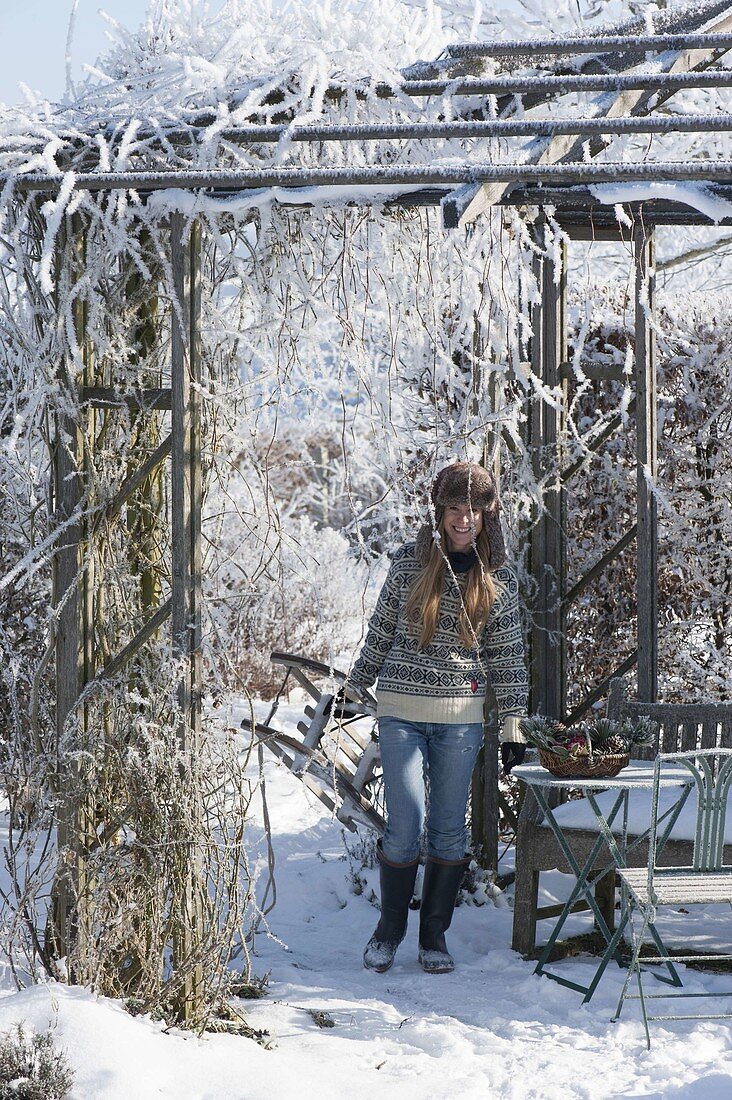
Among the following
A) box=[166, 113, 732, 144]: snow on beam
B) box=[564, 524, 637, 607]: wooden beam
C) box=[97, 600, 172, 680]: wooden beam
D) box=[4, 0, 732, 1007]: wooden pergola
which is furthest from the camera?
box=[564, 524, 637, 607]: wooden beam

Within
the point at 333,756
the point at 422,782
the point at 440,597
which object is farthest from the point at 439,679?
the point at 333,756

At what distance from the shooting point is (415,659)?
441 centimetres

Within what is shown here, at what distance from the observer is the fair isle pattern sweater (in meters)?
4.39

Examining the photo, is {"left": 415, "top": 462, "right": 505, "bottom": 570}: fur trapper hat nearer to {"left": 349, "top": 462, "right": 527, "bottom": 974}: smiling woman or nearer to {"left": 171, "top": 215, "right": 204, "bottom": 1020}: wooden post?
{"left": 349, "top": 462, "right": 527, "bottom": 974}: smiling woman

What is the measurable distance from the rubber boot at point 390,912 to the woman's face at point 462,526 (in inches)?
46.9

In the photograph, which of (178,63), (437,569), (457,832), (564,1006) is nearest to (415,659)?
(437,569)

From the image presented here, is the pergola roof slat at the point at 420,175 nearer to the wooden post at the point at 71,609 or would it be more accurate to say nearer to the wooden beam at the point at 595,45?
the wooden beam at the point at 595,45

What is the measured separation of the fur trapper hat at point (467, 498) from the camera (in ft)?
14.3

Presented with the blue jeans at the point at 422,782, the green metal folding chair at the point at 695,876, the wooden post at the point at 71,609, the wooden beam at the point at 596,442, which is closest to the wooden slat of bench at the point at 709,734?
the green metal folding chair at the point at 695,876

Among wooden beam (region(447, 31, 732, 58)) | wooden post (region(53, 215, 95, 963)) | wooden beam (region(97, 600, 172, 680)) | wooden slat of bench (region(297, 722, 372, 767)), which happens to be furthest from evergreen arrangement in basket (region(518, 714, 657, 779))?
wooden beam (region(447, 31, 732, 58))

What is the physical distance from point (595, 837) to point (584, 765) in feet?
1.68

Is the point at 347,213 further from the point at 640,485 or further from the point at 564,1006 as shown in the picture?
the point at 564,1006

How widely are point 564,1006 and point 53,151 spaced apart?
322cm

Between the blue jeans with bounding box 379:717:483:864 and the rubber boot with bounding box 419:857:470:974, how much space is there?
6 cm
